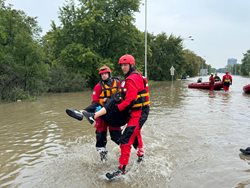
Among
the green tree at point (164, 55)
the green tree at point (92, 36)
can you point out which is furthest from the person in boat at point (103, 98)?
the green tree at point (164, 55)

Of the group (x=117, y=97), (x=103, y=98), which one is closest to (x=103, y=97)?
(x=103, y=98)

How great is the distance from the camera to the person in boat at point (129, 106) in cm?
490

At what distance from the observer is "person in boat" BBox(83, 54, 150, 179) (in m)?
4.90

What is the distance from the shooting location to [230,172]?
17.4 ft

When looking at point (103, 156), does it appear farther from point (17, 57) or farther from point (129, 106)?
point (17, 57)

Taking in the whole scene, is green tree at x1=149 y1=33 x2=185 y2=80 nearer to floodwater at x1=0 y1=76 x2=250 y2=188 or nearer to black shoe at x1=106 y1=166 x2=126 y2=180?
floodwater at x1=0 y1=76 x2=250 y2=188

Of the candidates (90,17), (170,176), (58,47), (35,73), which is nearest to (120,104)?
(170,176)

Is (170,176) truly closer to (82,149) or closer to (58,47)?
(82,149)

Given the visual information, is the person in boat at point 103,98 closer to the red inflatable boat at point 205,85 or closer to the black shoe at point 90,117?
the black shoe at point 90,117

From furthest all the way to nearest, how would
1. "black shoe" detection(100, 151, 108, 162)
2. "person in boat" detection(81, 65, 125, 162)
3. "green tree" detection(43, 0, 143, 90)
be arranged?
"green tree" detection(43, 0, 143, 90), "black shoe" detection(100, 151, 108, 162), "person in boat" detection(81, 65, 125, 162)

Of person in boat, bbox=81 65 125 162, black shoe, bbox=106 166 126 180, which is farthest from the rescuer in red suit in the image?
black shoe, bbox=106 166 126 180

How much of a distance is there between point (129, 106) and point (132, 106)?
0.06 metres

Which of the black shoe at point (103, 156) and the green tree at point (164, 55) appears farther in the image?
the green tree at point (164, 55)

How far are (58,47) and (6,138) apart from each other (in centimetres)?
2399
